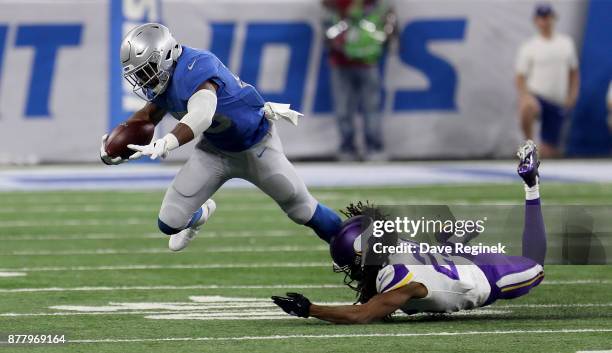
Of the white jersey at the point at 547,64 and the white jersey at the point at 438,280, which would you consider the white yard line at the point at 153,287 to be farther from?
the white jersey at the point at 547,64

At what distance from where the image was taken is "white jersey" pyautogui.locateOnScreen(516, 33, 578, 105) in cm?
1606

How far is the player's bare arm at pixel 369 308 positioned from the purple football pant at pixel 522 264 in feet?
1.16

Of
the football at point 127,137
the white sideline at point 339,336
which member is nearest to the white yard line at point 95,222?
the football at point 127,137

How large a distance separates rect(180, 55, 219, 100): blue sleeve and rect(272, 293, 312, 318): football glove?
1.25 meters

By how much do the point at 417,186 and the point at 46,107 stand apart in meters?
4.86

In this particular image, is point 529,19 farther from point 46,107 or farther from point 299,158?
point 46,107

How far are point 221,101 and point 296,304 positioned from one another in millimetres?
1399

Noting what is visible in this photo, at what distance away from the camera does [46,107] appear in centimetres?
1608

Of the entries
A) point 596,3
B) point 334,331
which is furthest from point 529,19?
point 334,331

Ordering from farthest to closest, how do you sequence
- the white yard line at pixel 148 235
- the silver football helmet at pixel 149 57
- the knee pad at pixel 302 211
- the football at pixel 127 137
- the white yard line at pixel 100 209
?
the white yard line at pixel 100 209 < the white yard line at pixel 148 235 < the knee pad at pixel 302 211 < the football at pixel 127 137 < the silver football helmet at pixel 149 57

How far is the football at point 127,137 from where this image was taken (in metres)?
6.80

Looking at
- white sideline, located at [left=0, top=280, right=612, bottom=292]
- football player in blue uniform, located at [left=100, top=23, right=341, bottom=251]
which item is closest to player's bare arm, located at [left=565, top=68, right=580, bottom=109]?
white sideline, located at [left=0, top=280, right=612, bottom=292]

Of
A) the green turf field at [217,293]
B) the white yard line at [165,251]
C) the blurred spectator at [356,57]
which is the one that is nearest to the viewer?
the green turf field at [217,293]

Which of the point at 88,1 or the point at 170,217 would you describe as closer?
the point at 170,217
